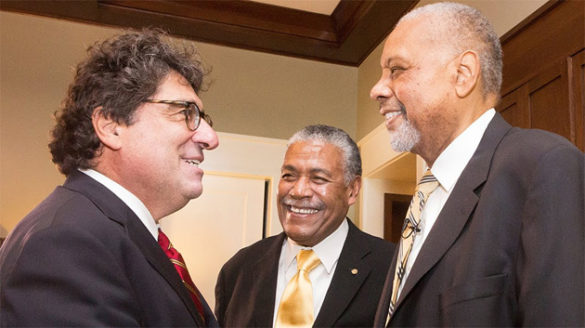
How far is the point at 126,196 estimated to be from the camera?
142 centimetres

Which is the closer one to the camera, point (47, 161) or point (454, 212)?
point (454, 212)

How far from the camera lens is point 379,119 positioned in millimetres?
3855

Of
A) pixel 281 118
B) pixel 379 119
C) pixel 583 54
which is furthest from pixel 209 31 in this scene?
pixel 583 54

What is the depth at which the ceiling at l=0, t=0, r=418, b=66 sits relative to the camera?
146 inches

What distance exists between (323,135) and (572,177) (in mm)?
1382

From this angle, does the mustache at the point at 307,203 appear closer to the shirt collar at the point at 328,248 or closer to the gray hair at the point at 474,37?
the shirt collar at the point at 328,248

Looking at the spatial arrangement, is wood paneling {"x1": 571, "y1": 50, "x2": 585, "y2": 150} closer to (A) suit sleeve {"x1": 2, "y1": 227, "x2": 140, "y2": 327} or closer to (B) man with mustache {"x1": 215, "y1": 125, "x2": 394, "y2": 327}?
(B) man with mustache {"x1": 215, "y1": 125, "x2": 394, "y2": 327}

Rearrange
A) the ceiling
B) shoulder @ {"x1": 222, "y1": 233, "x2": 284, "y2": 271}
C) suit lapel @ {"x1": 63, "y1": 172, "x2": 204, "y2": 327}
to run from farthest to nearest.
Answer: the ceiling < shoulder @ {"x1": 222, "y1": 233, "x2": 284, "y2": 271} < suit lapel @ {"x1": 63, "y1": 172, "x2": 204, "y2": 327}

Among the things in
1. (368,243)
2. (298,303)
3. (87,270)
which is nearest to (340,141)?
(368,243)

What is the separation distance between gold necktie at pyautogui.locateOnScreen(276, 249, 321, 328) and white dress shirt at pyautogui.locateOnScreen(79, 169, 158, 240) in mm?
816

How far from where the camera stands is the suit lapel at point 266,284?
217 centimetres

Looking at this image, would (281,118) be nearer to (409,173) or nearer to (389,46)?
(409,173)

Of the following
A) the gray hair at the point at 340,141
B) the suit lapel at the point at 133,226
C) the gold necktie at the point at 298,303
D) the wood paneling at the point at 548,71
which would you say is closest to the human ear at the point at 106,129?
the suit lapel at the point at 133,226

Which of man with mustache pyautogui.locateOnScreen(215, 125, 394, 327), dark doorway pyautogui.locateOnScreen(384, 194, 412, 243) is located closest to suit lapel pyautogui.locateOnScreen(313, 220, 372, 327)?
man with mustache pyautogui.locateOnScreen(215, 125, 394, 327)
